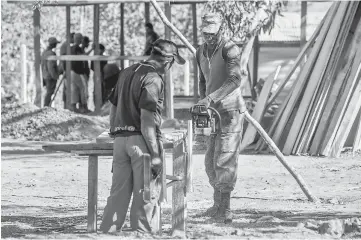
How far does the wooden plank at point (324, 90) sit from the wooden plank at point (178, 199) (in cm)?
654

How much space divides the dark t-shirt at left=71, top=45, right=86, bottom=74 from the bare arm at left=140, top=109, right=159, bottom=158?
13.7m

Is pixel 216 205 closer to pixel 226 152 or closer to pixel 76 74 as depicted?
pixel 226 152

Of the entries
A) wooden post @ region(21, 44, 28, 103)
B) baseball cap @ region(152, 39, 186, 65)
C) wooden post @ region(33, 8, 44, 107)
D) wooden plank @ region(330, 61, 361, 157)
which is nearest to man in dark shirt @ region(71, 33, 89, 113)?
wooden post @ region(33, 8, 44, 107)

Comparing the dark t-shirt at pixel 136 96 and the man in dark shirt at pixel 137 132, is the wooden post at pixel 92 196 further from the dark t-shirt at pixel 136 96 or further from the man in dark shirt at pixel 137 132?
the dark t-shirt at pixel 136 96

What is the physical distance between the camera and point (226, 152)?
28.9 feet

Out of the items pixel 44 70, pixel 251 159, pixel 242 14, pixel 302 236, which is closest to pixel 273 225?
pixel 302 236

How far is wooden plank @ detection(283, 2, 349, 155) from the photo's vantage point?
14.0m

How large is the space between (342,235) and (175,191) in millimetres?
1480

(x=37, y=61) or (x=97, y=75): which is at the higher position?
(x=37, y=61)

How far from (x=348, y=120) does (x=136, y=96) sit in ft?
23.5

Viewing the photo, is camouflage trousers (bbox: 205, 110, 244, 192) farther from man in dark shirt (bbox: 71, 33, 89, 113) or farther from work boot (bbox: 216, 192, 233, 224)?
man in dark shirt (bbox: 71, 33, 89, 113)

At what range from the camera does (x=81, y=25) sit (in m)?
28.0

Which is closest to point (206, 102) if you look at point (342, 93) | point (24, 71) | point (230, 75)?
point (230, 75)

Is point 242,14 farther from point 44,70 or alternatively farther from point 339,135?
point 44,70
